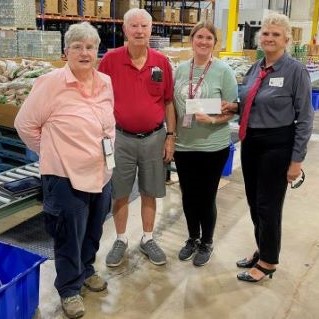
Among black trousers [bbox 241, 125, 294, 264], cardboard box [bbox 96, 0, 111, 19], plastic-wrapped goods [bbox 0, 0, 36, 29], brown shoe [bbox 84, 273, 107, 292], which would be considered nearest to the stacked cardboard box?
cardboard box [bbox 96, 0, 111, 19]

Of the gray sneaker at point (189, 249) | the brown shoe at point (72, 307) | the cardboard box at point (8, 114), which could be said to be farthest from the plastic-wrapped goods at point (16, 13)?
the brown shoe at point (72, 307)

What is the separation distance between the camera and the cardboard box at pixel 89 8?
A: 8.28 metres

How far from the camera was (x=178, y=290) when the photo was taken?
8.30 feet

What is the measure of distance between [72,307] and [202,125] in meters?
1.23

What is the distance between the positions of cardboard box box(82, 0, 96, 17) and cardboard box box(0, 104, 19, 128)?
18.2 ft

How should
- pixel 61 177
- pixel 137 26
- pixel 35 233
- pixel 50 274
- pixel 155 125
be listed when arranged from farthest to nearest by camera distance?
pixel 35 233 → pixel 50 274 → pixel 155 125 → pixel 137 26 → pixel 61 177

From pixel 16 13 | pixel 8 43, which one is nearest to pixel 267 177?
pixel 8 43

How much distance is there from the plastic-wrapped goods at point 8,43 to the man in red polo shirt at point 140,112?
4.82 m

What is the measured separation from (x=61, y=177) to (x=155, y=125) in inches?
29.9

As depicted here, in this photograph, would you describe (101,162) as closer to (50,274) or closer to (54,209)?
(54,209)

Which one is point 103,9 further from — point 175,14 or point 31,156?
point 31,156

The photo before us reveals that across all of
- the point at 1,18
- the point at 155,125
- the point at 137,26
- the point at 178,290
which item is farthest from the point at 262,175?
the point at 1,18

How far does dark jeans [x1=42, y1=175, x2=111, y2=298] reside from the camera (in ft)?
6.36

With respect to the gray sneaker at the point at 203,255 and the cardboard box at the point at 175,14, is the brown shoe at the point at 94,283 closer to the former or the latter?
the gray sneaker at the point at 203,255
